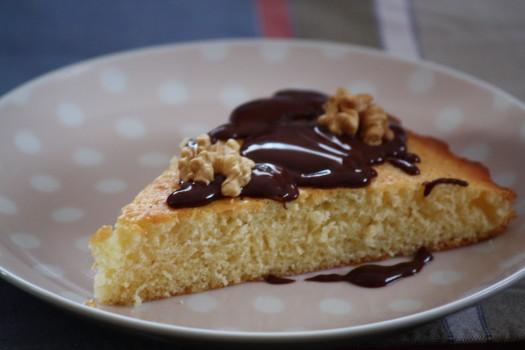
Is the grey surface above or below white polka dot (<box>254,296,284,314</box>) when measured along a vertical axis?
above

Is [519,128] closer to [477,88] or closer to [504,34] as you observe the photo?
[477,88]

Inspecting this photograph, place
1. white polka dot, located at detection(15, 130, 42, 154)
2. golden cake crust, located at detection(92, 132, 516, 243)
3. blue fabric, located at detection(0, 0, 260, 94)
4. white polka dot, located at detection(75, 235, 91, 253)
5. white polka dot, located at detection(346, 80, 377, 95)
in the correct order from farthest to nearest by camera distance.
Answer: blue fabric, located at detection(0, 0, 260, 94), white polka dot, located at detection(346, 80, 377, 95), white polka dot, located at detection(15, 130, 42, 154), white polka dot, located at detection(75, 235, 91, 253), golden cake crust, located at detection(92, 132, 516, 243)

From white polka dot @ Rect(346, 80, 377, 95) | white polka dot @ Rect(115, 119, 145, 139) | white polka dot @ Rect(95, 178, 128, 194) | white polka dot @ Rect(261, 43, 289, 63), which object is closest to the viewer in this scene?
white polka dot @ Rect(95, 178, 128, 194)

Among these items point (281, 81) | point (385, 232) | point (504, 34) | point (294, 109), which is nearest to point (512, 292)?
point (385, 232)

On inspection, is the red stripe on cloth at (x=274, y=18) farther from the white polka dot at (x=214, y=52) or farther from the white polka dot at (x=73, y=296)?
the white polka dot at (x=73, y=296)

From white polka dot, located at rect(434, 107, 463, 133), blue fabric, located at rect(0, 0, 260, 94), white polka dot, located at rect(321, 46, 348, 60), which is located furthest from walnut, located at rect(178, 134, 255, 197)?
blue fabric, located at rect(0, 0, 260, 94)

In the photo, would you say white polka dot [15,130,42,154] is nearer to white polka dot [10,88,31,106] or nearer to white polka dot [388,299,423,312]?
white polka dot [10,88,31,106]

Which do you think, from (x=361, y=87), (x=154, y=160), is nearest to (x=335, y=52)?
(x=361, y=87)
